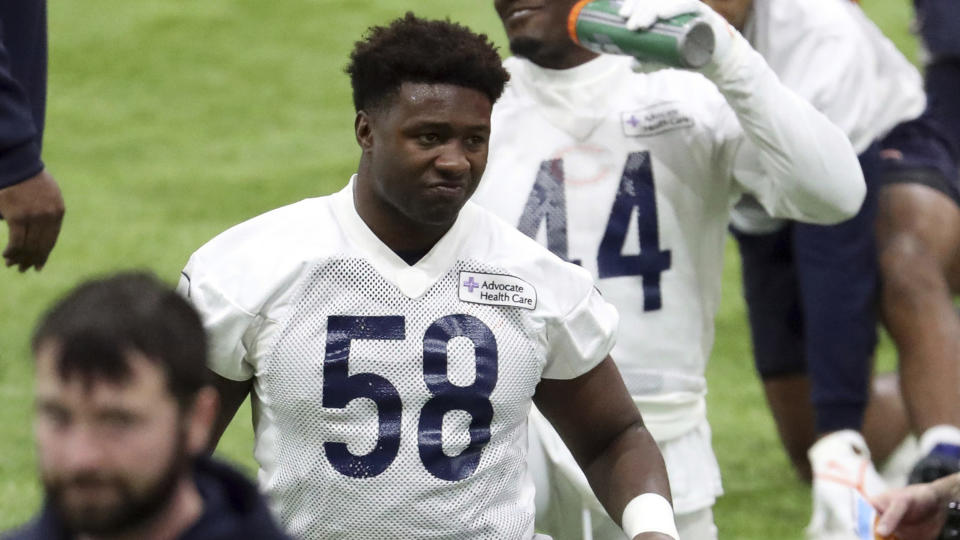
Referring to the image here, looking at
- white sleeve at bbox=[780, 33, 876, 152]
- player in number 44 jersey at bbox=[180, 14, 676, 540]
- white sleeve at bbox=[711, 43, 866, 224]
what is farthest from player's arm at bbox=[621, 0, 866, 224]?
player in number 44 jersey at bbox=[180, 14, 676, 540]

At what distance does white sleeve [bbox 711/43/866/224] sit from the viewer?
3.12 m

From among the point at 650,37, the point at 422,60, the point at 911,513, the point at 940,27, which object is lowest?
the point at 940,27

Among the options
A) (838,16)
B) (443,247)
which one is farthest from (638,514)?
(838,16)

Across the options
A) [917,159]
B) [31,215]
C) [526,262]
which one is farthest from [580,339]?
[917,159]

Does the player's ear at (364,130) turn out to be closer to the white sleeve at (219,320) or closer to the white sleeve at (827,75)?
the white sleeve at (219,320)

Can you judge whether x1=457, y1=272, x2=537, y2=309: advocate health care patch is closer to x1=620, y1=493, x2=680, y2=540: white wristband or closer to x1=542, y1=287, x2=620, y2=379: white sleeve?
x1=542, y1=287, x2=620, y2=379: white sleeve

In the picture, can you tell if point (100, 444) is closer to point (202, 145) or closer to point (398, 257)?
point (398, 257)

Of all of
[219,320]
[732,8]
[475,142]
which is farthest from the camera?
[732,8]

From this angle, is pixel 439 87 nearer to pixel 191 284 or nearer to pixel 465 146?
pixel 465 146

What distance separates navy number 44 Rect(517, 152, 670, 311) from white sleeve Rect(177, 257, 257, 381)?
0.85 metres

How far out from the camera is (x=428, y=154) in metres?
2.51

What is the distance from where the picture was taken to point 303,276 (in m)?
2.48

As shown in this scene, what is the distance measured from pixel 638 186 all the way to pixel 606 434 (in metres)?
0.74

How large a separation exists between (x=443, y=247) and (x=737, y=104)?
32.5 inches
